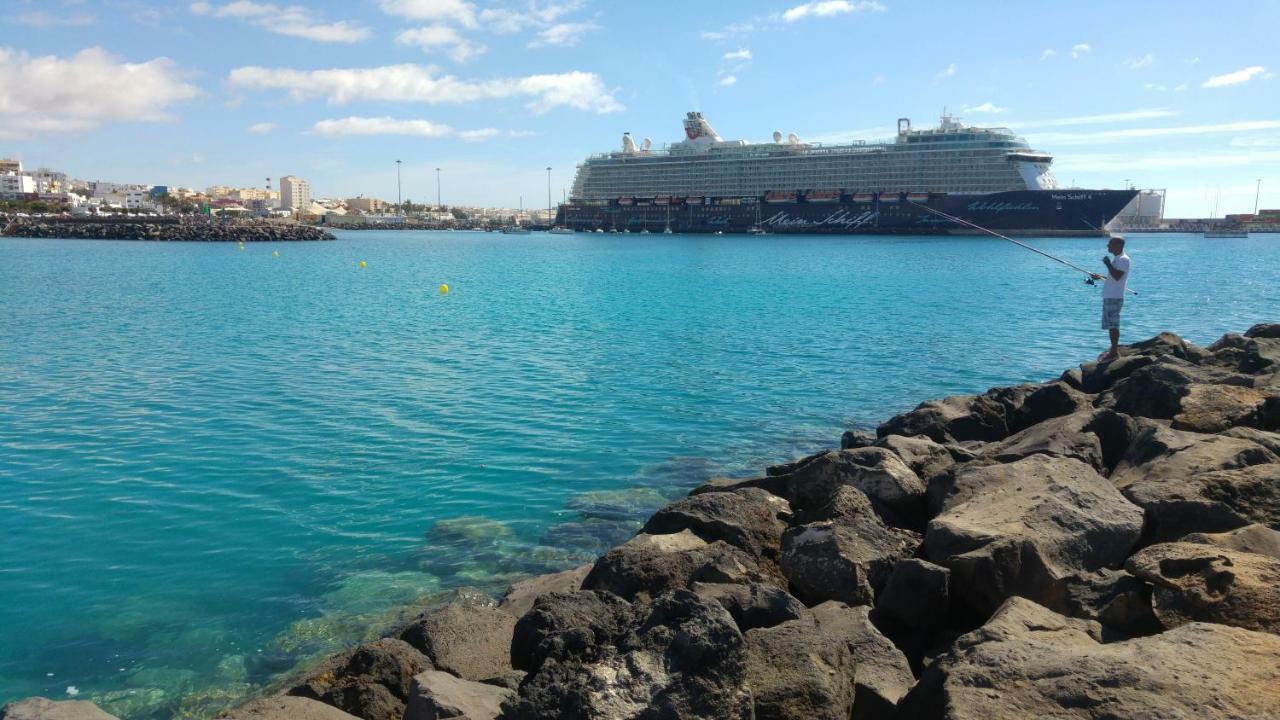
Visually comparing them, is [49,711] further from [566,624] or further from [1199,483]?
[1199,483]

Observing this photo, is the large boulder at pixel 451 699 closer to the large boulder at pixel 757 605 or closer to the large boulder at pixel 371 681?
the large boulder at pixel 371 681

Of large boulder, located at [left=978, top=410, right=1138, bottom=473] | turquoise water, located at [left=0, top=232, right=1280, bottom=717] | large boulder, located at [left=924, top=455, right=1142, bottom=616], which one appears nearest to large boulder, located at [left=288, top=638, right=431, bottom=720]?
turquoise water, located at [left=0, top=232, right=1280, bottom=717]

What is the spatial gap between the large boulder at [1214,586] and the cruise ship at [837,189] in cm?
7194

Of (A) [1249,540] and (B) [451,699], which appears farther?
(A) [1249,540]

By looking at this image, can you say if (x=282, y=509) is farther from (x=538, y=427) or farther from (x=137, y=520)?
(x=538, y=427)

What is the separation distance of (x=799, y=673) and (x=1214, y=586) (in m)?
1.93

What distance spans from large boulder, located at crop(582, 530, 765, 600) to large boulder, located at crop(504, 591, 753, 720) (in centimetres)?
147

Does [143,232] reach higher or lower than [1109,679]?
higher

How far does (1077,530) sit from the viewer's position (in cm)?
507

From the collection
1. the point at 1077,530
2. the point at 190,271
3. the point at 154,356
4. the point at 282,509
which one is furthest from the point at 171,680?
the point at 190,271

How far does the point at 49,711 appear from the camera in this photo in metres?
3.91

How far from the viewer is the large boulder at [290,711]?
4.15 meters

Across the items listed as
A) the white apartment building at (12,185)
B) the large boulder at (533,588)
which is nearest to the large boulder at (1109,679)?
the large boulder at (533,588)

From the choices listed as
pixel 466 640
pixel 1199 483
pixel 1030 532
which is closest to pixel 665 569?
pixel 466 640
